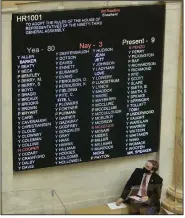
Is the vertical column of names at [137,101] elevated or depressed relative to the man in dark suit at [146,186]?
elevated

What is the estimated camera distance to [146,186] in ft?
36.3

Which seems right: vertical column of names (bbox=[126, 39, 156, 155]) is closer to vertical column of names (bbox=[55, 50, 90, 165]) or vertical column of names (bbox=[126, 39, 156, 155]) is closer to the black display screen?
the black display screen

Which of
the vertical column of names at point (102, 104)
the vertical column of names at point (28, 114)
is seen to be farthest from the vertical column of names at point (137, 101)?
the vertical column of names at point (28, 114)

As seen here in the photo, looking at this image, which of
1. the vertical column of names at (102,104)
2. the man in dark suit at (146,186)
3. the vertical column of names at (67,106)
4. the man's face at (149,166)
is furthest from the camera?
the man's face at (149,166)

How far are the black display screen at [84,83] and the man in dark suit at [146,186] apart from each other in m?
0.40

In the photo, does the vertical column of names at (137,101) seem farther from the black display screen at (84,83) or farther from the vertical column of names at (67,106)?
the vertical column of names at (67,106)

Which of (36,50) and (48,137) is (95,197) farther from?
(36,50)

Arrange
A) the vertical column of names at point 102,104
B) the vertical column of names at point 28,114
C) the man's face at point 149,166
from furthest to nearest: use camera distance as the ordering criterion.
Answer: the man's face at point 149,166 < the vertical column of names at point 102,104 < the vertical column of names at point 28,114

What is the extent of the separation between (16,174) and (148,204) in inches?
70.5

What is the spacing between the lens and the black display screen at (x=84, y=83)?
34.3 ft

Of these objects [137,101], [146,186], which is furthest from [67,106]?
[146,186]

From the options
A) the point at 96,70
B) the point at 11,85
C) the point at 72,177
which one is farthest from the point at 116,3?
the point at 72,177

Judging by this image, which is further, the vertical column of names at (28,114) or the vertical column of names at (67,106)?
the vertical column of names at (67,106)

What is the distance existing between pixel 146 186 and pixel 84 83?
1.63 m
